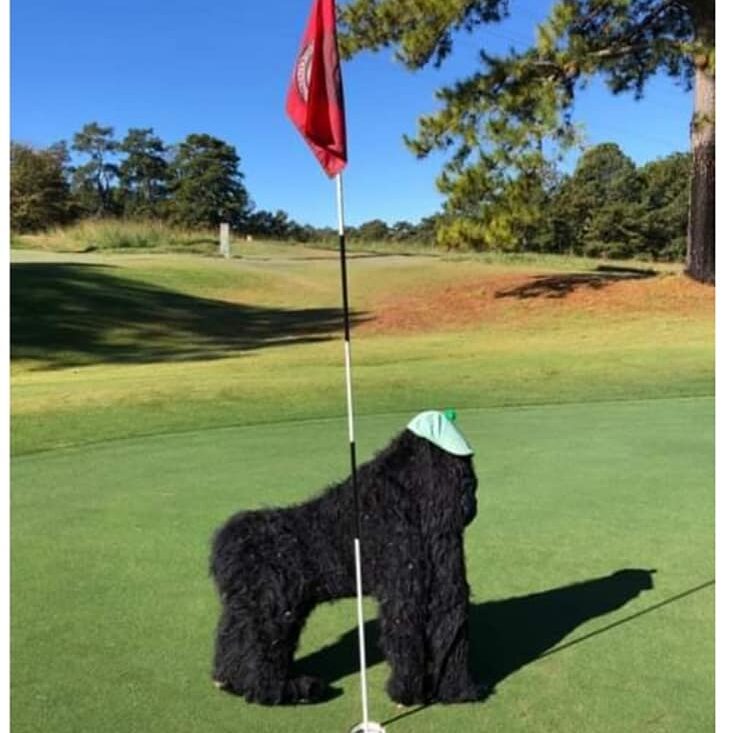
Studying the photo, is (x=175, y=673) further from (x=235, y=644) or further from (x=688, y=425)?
(x=688, y=425)

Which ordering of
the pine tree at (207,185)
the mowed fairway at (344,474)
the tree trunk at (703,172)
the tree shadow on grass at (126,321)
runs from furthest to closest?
the pine tree at (207,185) → the tree shadow on grass at (126,321) → the tree trunk at (703,172) → the mowed fairway at (344,474)

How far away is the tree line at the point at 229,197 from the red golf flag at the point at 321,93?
32.3 m

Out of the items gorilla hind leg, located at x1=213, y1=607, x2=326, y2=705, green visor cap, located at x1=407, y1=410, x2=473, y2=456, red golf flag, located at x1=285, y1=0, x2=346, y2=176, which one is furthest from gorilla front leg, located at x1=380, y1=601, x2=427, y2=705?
red golf flag, located at x1=285, y1=0, x2=346, y2=176

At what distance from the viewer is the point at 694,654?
136 inches

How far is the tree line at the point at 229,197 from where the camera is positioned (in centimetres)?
4603

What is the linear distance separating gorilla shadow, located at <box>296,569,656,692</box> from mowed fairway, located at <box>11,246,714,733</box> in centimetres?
1

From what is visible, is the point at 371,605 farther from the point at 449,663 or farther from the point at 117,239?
the point at 117,239

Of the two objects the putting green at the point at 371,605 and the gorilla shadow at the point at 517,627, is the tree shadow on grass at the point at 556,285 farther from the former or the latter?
the gorilla shadow at the point at 517,627

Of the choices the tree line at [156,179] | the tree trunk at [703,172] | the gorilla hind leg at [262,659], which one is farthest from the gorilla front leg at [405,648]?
the tree line at [156,179]

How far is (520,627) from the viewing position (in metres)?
3.80

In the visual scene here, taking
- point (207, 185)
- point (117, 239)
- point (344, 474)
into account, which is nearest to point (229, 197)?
point (207, 185)

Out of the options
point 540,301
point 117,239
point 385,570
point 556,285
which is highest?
point 117,239

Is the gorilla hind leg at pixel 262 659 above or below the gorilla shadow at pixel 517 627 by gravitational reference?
above

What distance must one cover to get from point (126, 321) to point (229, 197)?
37397 millimetres
